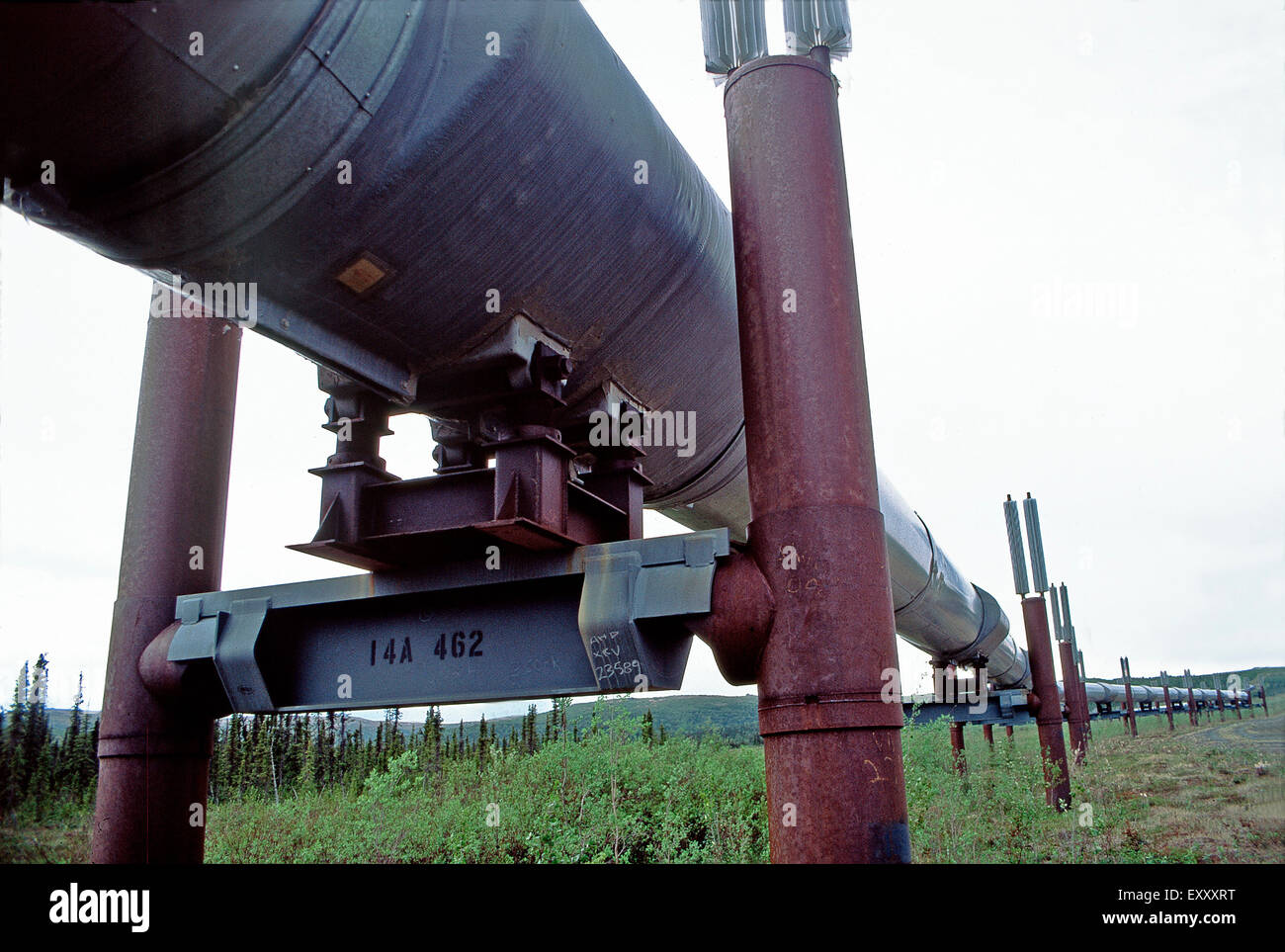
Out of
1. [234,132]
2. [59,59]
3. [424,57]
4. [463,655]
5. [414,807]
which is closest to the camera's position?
[59,59]

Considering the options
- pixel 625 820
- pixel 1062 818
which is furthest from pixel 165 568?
pixel 1062 818

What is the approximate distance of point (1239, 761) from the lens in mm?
25016

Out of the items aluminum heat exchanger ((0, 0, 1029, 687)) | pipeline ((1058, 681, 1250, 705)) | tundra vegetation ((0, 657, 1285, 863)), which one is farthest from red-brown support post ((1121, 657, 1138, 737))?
aluminum heat exchanger ((0, 0, 1029, 687))

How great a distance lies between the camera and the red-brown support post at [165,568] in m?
3.68

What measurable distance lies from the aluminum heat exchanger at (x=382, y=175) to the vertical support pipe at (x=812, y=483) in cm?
20

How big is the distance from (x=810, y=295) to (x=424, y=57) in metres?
1.48

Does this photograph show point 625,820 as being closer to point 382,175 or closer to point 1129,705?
point 382,175

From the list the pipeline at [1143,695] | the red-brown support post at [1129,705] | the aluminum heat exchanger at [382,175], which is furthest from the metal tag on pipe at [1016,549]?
the red-brown support post at [1129,705]

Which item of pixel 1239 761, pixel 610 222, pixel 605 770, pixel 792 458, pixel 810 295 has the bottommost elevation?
pixel 1239 761

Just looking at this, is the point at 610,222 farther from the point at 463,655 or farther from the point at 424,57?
the point at 463,655

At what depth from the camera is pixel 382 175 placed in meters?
2.50
